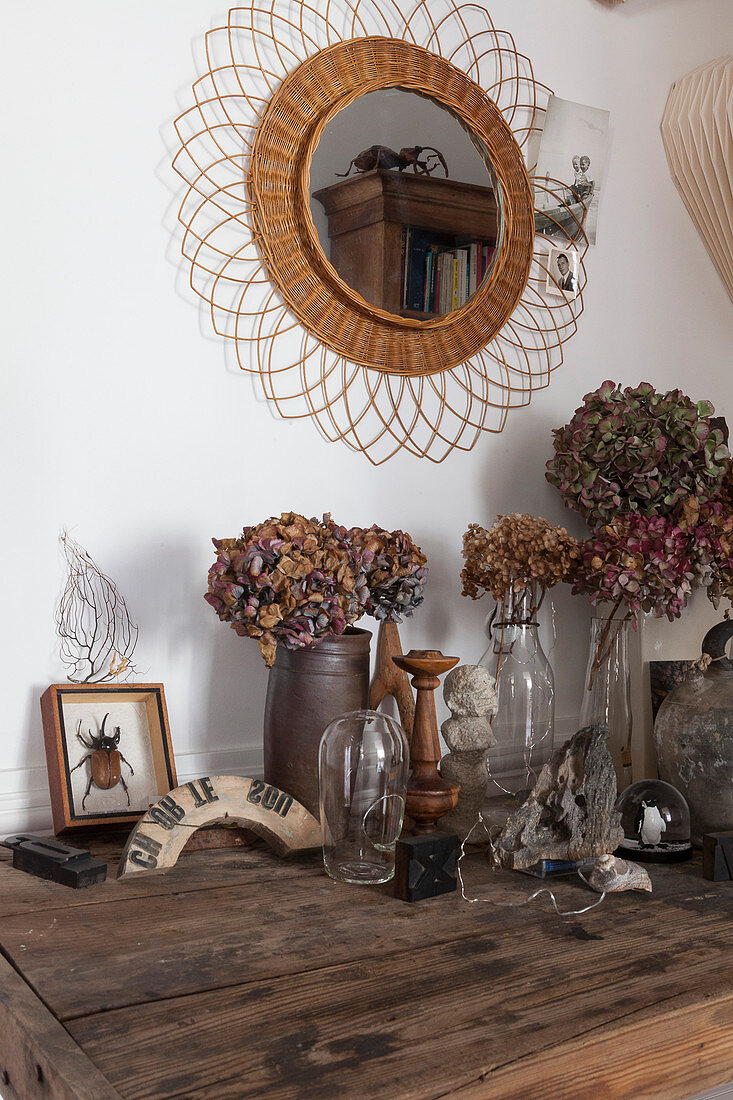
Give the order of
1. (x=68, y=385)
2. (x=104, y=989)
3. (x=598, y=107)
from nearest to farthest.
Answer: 1. (x=104, y=989)
2. (x=68, y=385)
3. (x=598, y=107)

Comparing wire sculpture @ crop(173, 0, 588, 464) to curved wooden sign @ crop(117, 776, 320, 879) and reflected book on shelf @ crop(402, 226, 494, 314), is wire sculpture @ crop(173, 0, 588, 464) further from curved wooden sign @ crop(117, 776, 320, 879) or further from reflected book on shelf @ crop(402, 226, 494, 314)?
curved wooden sign @ crop(117, 776, 320, 879)

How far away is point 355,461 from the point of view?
1495 mm

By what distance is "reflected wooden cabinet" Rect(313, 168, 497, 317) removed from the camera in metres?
1.43

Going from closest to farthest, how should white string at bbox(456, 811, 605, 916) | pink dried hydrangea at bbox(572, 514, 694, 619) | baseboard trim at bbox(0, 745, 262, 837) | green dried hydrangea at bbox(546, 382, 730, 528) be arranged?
white string at bbox(456, 811, 605, 916), baseboard trim at bbox(0, 745, 262, 837), pink dried hydrangea at bbox(572, 514, 694, 619), green dried hydrangea at bbox(546, 382, 730, 528)

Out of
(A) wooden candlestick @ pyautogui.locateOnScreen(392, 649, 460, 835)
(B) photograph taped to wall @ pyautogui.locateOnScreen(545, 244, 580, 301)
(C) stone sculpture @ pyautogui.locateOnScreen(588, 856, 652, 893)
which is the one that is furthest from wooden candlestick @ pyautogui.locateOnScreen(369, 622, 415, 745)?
(B) photograph taped to wall @ pyautogui.locateOnScreen(545, 244, 580, 301)

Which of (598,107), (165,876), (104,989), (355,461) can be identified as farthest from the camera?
(598,107)

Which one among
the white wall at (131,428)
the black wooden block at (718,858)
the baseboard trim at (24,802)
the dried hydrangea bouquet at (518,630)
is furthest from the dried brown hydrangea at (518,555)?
the baseboard trim at (24,802)

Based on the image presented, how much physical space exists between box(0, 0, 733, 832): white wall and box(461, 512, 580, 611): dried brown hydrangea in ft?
0.43

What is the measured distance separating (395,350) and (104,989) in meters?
1.06

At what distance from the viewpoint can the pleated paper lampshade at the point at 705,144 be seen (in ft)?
5.92

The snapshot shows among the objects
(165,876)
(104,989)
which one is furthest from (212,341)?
(104,989)

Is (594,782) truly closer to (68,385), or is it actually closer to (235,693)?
(235,693)

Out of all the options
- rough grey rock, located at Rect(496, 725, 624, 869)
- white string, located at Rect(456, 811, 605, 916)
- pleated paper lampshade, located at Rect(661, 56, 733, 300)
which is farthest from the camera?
pleated paper lampshade, located at Rect(661, 56, 733, 300)

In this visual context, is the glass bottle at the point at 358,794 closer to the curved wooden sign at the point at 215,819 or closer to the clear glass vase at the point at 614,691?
the curved wooden sign at the point at 215,819
